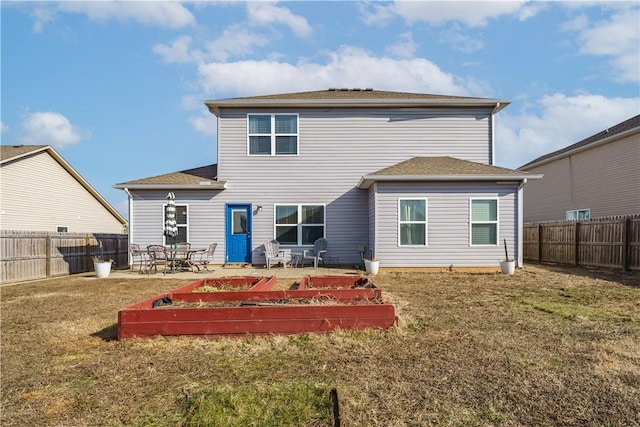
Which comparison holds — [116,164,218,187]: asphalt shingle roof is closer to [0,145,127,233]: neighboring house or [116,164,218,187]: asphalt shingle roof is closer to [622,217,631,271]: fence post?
[0,145,127,233]: neighboring house

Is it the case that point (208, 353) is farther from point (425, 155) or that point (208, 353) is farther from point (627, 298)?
point (425, 155)

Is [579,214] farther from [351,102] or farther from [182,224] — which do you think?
[182,224]

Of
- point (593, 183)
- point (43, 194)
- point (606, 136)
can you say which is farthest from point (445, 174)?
point (43, 194)

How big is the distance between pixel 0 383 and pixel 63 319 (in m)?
2.90

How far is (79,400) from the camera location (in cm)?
340

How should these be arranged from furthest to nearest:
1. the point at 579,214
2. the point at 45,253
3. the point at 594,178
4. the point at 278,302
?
the point at 579,214, the point at 594,178, the point at 45,253, the point at 278,302

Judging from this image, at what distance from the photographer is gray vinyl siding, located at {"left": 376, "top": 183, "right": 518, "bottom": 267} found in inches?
492

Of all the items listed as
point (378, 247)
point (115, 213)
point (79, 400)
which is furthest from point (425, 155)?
point (115, 213)

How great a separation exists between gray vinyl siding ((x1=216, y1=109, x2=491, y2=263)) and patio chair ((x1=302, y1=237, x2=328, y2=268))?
36 cm

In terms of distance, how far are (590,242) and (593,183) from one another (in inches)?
224

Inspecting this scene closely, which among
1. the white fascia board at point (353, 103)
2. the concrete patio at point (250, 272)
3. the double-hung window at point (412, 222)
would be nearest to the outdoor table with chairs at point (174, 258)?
the concrete patio at point (250, 272)

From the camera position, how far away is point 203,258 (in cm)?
1431

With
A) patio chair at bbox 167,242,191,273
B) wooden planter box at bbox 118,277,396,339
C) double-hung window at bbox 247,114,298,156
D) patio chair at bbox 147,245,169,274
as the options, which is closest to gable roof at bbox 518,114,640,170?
double-hung window at bbox 247,114,298,156

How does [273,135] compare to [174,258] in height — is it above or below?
above
